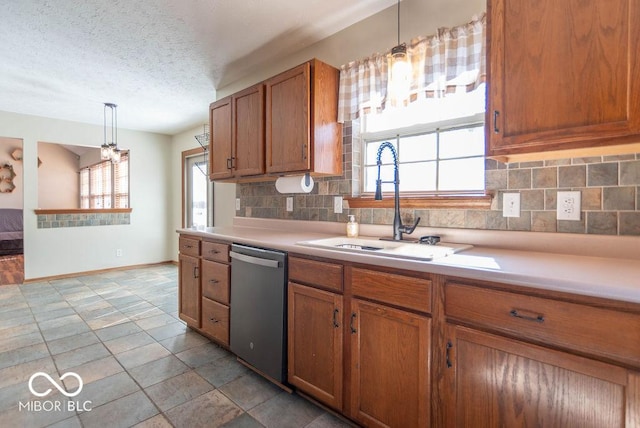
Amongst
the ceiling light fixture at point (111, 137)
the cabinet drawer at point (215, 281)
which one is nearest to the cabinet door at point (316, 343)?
the cabinet drawer at point (215, 281)

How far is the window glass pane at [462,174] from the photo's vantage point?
5.97ft

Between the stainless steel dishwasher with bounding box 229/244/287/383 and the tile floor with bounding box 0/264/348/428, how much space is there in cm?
16

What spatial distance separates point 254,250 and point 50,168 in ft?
25.5

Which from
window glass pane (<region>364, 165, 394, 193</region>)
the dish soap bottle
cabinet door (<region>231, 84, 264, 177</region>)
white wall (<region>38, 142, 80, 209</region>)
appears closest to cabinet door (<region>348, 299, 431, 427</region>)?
the dish soap bottle

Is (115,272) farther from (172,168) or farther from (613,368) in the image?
(613,368)

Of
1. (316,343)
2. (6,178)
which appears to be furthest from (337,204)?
(6,178)

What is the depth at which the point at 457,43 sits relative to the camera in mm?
1703

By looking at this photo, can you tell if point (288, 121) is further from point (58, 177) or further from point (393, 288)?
point (58, 177)

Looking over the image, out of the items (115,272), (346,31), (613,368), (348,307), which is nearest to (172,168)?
(115,272)

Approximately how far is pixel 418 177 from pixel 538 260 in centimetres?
94

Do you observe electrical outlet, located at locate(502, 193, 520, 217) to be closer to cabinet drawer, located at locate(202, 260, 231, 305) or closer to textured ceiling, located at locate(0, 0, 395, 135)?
textured ceiling, located at locate(0, 0, 395, 135)

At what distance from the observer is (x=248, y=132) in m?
2.63

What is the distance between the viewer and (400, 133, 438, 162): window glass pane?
202 centimetres

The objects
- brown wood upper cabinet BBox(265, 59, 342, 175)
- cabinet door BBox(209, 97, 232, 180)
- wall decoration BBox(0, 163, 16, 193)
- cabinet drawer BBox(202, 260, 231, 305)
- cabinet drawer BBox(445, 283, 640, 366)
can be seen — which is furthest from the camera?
wall decoration BBox(0, 163, 16, 193)
